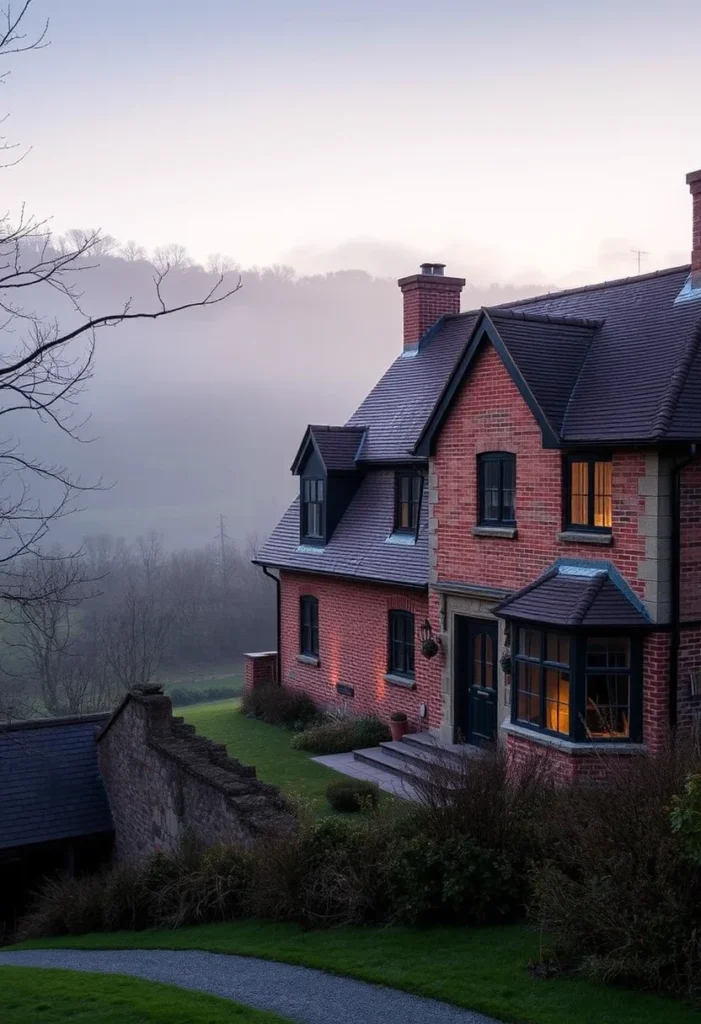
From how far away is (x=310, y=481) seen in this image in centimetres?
2388

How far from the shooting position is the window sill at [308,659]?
23438 millimetres

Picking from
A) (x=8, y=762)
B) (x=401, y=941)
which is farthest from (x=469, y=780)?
(x=8, y=762)

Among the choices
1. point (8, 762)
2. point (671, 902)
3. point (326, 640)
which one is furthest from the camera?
point (326, 640)

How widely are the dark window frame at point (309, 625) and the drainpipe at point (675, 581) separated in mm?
11044

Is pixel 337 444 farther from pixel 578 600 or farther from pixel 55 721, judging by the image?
pixel 578 600

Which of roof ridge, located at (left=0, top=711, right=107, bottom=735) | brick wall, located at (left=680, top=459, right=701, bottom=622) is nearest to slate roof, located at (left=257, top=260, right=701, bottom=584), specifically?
brick wall, located at (left=680, top=459, right=701, bottom=622)

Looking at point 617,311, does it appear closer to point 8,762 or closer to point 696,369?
point 696,369

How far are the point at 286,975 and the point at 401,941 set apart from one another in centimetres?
121

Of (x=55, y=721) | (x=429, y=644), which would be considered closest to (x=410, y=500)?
(x=429, y=644)

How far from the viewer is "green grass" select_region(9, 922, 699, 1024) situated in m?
7.00

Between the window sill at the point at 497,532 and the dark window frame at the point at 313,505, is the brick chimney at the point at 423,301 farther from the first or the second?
the window sill at the point at 497,532

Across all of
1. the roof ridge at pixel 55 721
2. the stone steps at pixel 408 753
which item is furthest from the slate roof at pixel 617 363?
the roof ridge at pixel 55 721

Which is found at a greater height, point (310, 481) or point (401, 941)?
point (310, 481)

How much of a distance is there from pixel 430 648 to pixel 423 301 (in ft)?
33.6
